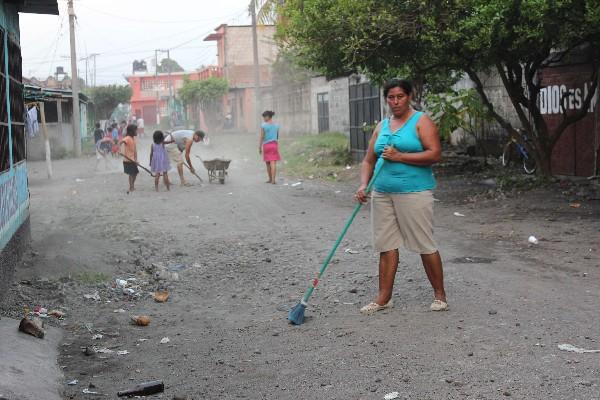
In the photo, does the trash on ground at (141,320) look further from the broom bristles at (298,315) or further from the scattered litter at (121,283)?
the scattered litter at (121,283)

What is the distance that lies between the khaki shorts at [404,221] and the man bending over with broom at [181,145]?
12284 millimetres

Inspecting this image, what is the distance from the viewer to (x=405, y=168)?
568 cm

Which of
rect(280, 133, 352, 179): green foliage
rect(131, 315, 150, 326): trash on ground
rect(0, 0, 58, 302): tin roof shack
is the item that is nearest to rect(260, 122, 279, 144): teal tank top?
rect(280, 133, 352, 179): green foliage

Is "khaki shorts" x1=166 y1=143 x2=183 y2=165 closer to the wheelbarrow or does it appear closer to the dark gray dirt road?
the wheelbarrow

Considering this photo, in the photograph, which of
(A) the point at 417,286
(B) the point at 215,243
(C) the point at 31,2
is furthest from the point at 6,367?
(C) the point at 31,2

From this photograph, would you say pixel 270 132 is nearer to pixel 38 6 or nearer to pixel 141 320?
pixel 38 6

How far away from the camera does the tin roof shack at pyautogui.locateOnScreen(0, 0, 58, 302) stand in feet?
24.6

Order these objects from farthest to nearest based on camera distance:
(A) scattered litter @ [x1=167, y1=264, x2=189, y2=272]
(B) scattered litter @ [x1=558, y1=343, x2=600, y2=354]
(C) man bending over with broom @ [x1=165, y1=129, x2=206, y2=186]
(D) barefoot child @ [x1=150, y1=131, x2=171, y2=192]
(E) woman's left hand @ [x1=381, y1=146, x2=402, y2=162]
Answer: (C) man bending over with broom @ [x1=165, y1=129, x2=206, y2=186]
(D) barefoot child @ [x1=150, y1=131, x2=171, y2=192]
(A) scattered litter @ [x1=167, y1=264, x2=189, y2=272]
(E) woman's left hand @ [x1=381, y1=146, x2=402, y2=162]
(B) scattered litter @ [x1=558, y1=343, x2=600, y2=354]

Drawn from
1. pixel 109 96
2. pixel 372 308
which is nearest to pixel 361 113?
pixel 372 308

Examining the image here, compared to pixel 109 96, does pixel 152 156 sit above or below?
below

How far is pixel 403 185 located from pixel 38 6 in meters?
6.91

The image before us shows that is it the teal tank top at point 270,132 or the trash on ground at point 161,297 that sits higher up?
the teal tank top at point 270,132

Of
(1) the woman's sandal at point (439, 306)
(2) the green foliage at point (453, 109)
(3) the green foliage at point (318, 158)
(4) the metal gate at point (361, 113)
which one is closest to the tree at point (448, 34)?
(2) the green foliage at point (453, 109)

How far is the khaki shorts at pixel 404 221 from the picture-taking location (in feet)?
18.7
